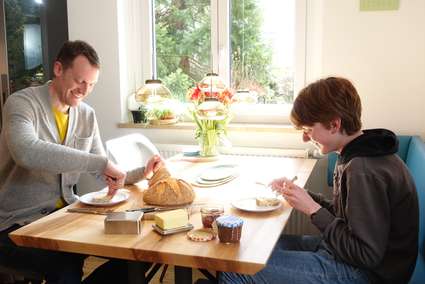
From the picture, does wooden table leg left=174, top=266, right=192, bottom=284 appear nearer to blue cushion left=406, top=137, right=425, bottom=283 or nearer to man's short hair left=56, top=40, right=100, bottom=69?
blue cushion left=406, top=137, right=425, bottom=283

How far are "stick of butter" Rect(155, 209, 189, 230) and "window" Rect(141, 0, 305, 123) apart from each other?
1.63 m

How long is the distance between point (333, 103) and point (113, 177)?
864mm

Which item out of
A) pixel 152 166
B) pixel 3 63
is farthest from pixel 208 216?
pixel 3 63

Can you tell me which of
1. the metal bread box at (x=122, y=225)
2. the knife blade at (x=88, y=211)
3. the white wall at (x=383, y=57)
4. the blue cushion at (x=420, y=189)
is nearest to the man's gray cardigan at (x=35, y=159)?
the knife blade at (x=88, y=211)

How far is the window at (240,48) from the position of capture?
3.06 metres

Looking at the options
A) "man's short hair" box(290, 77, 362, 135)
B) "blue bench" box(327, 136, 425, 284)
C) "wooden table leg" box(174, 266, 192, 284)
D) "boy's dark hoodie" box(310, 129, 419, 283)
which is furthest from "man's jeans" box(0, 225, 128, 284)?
"blue bench" box(327, 136, 425, 284)

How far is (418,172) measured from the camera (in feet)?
6.28

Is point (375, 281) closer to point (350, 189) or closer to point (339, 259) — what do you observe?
point (339, 259)

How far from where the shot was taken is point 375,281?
1.44m

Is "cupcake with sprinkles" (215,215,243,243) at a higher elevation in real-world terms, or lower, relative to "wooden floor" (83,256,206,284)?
higher

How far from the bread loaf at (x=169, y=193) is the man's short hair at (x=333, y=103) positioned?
1.71 feet

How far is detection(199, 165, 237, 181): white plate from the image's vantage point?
212 cm

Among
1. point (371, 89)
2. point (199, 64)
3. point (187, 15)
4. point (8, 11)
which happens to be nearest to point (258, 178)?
point (371, 89)

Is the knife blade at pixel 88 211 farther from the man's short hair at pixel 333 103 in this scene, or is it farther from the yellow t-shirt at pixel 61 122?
the man's short hair at pixel 333 103
